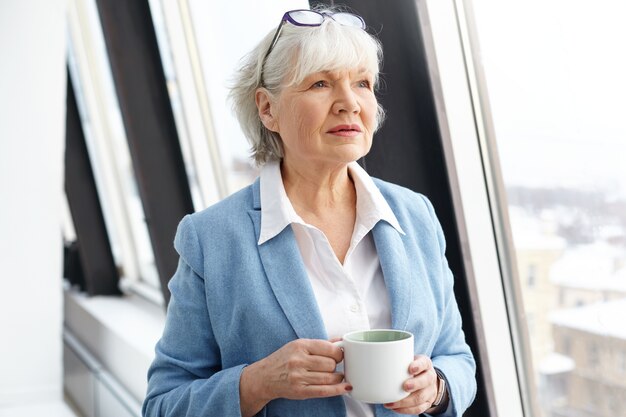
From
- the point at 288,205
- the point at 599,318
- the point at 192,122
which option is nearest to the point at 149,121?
the point at 192,122

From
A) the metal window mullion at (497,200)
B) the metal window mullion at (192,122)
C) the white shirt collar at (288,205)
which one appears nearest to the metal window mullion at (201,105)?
the metal window mullion at (192,122)

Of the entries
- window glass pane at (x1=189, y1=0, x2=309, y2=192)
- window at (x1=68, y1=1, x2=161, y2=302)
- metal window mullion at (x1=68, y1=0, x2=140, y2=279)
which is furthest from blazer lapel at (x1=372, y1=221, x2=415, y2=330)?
metal window mullion at (x1=68, y1=0, x2=140, y2=279)

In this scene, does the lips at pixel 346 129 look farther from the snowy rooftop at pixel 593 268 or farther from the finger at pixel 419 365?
the snowy rooftop at pixel 593 268

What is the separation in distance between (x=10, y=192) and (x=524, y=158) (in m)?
3.28

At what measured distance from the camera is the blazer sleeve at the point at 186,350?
1372 mm

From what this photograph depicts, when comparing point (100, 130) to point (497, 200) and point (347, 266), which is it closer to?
point (497, 200)

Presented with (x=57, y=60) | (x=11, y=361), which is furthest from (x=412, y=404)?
(x=11, y=361)

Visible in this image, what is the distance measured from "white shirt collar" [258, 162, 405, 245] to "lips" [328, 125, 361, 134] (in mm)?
143

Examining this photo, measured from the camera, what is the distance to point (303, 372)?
4.02 feet

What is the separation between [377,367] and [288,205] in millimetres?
380

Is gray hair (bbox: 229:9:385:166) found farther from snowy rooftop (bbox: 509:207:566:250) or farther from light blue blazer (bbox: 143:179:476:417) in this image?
snowy rooftop (bbox: 509:207:566:250)

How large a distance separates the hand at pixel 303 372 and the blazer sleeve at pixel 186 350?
0.10m

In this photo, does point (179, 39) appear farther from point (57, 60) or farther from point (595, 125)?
point (595, 125)

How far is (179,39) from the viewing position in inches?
134
